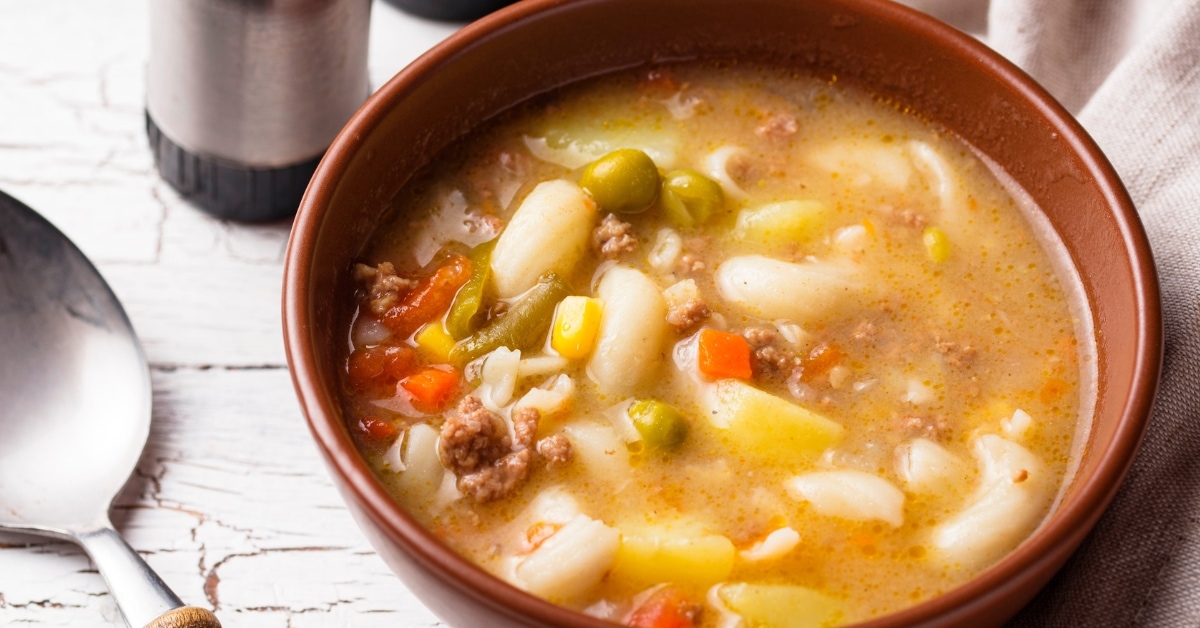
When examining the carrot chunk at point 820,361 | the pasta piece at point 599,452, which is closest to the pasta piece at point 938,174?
the carrot chunk at point 820,361

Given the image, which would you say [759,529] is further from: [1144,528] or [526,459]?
[1144,528]

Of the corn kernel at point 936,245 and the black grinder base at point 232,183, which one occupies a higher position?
the corn kernel at point 936,245

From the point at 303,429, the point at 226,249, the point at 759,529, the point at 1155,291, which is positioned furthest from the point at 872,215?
the point at 226,249

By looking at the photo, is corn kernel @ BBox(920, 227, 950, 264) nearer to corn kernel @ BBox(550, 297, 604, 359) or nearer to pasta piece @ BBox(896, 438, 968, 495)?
pasta piece @ BBox(896, 438, 968, 495)

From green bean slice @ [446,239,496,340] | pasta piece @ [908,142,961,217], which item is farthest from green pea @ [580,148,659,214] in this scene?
pasta piece @ [908,142,961,217]

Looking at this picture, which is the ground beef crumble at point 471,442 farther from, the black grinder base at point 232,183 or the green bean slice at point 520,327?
the black grinder base at point 232,183

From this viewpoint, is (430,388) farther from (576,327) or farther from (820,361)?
(820,361)

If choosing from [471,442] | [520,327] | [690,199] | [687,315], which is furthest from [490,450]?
[690,199]
